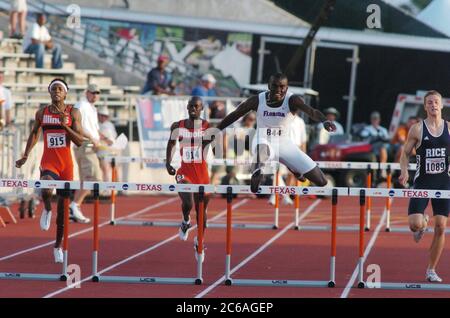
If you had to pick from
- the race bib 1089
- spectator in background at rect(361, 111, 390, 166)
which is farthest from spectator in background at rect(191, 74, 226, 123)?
the race bib 1089

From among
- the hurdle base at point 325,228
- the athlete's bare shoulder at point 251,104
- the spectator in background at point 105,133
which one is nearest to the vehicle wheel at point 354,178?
the spectator in background at point 105,133

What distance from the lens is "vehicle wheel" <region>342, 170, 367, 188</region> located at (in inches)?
1039

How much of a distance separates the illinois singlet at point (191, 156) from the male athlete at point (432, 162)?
125 inches

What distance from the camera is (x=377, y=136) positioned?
27.2m

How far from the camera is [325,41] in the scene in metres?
29.0

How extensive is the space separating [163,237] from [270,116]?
458 cm

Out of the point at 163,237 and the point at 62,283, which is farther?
the point at 163,237

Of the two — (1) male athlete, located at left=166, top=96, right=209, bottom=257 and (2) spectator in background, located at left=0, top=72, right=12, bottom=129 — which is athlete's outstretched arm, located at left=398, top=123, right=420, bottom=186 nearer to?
(1) male athlete, located at left=166, top=96, right=209, bottom=257

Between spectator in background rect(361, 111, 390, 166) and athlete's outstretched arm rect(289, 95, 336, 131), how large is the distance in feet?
40.3

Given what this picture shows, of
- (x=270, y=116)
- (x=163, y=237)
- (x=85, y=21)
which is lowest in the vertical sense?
(x=163, y=237)

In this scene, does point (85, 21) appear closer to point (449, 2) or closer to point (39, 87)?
point (39, 87)

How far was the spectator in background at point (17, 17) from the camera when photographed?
91.1 ft
